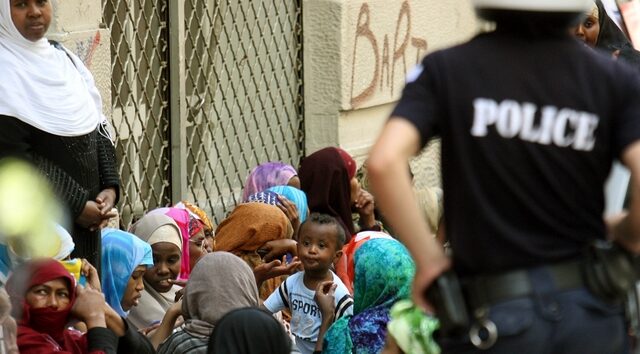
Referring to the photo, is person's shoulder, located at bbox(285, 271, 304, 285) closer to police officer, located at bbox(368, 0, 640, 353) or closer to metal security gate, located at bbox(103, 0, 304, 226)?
metal security gate, located at bbox(103, 0, 304, 226)

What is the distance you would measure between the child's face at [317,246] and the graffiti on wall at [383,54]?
380 cm

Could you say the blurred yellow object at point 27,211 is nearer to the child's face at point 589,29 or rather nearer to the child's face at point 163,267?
the child's face at point 163,267

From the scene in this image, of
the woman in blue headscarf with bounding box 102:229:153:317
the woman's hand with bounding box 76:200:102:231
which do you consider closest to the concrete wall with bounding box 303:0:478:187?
the woman in blue headscarf with bounding box 102:229:153:317

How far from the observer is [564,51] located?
3697mm

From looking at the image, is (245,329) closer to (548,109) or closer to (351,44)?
(548,109)

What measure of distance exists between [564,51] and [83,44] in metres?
4.55

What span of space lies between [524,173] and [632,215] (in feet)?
0.83

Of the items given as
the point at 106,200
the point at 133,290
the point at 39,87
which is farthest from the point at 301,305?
the point at 39,87

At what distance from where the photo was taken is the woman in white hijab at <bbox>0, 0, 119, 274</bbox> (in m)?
6.22

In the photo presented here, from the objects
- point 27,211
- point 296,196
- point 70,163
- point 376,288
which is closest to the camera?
point 376,288

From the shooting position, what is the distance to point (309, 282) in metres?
7.08

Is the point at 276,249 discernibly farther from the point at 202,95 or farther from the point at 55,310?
the point at 202,95

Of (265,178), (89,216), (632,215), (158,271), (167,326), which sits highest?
(632,215)

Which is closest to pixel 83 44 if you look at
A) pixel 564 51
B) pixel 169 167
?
pixel 169 167
